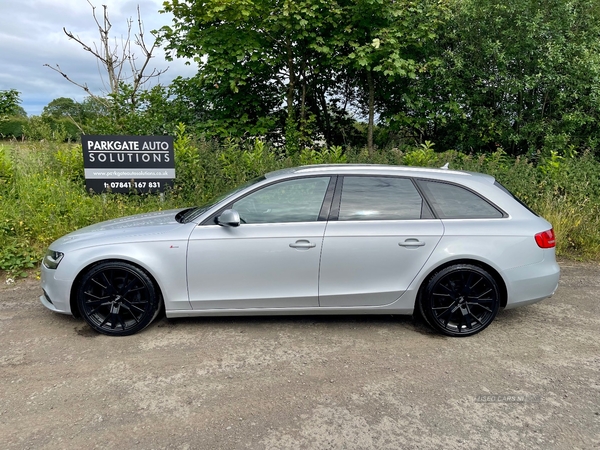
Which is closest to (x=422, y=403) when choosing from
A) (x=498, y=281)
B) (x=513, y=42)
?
(x=498, y=281)

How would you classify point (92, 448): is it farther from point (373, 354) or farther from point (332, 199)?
point (332, 199)

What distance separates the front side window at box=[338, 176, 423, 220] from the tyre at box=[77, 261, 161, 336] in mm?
1908

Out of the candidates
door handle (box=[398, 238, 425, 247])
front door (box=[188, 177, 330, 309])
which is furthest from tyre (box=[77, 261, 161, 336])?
door handle (box=[398, 238, 425, 247])

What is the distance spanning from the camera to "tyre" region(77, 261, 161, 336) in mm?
3701

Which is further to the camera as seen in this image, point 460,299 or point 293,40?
point 293,40

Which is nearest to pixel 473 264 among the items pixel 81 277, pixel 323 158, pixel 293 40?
pixel 81 277

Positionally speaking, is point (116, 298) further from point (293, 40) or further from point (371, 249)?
point (293, 40)

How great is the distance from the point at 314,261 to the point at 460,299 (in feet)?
4.60

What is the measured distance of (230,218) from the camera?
359 centimetres

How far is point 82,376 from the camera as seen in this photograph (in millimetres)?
3143

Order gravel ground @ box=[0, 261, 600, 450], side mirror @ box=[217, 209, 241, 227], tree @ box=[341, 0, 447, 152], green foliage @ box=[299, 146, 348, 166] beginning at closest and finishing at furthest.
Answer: gravel ground @ box=[0, 261, 600, 450]
side mirror @ box=[217, 209, 241, 227]
green foliage @ box=[299, 146, 348, 166]
tree @ box=[341, 0, 447, 152]

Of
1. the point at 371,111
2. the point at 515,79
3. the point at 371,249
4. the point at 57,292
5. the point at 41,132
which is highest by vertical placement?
the point at 515,79

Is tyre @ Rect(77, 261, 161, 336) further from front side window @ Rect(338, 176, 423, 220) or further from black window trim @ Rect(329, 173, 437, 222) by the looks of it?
front side window @ Rect(338, 176, 423, 220)

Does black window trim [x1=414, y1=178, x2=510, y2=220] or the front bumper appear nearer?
the front bumper
